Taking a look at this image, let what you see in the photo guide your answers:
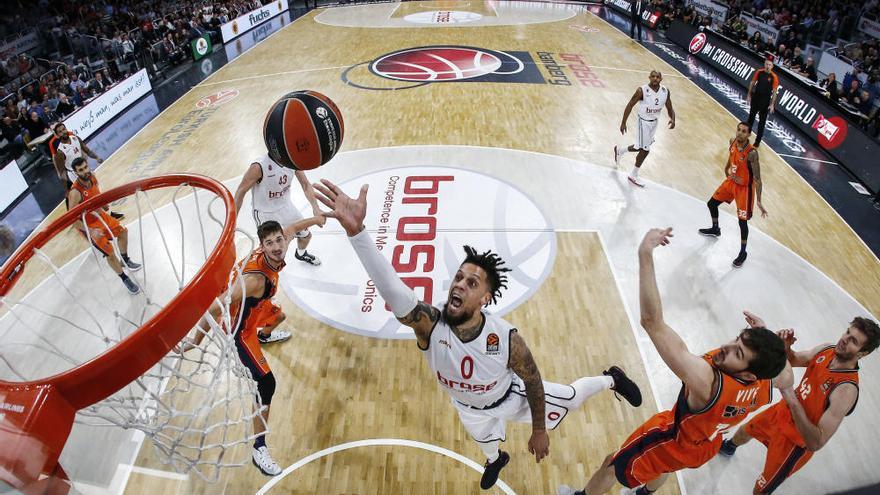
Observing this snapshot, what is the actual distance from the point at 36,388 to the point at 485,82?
11.7 metres

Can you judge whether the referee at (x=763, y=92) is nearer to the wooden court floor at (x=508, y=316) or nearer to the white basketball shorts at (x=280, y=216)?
the wooden court floor at (x=508, y=316)

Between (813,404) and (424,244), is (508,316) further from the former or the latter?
(813,404)

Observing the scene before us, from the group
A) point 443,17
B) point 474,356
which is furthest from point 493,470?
point 443,17

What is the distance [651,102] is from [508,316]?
4027 mm

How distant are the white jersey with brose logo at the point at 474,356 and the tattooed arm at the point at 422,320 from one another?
3 centimetres

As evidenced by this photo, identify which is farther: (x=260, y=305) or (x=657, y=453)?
(x=260, y=305)

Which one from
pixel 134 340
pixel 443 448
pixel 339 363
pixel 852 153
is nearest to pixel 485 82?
pixel 852 153

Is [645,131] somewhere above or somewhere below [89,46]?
above

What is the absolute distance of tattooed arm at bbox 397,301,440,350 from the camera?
9.15ft

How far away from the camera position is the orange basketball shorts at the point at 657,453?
3.01 m

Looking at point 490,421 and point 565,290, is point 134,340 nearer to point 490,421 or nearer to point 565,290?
point 490,421

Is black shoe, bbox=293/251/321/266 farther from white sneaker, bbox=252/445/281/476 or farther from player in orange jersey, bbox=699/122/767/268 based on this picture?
player in orange jersey, bbox=699/122/767/268

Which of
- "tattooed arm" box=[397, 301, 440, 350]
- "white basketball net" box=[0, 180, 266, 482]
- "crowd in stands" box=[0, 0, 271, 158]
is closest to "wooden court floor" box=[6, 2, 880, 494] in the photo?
"white basketball net" box=[0, 180, 266, 482]

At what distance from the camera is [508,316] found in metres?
5.40
